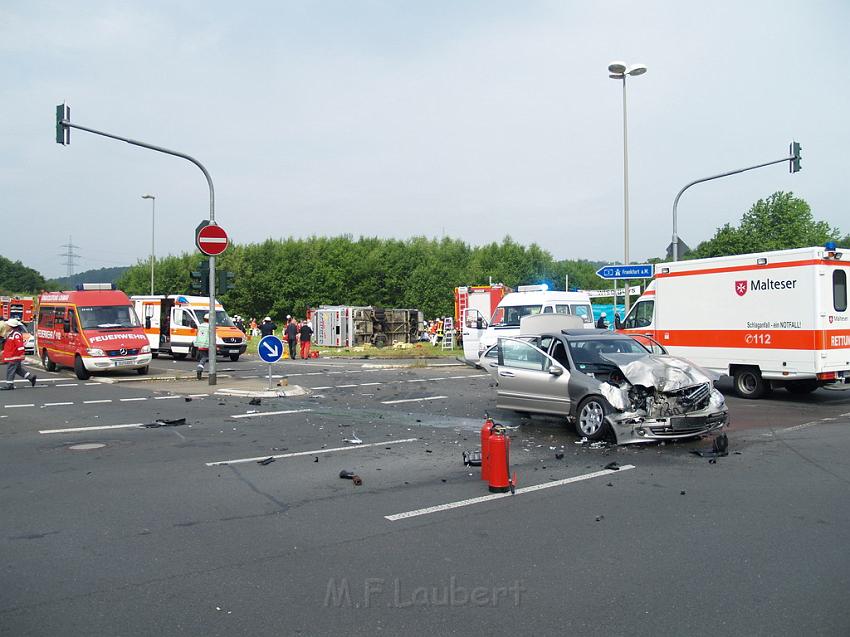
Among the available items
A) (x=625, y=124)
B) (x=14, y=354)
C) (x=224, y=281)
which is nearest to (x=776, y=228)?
(x=625, y=124)

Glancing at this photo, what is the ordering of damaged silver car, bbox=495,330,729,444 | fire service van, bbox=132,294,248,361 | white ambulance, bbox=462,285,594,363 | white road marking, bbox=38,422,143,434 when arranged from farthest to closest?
fire service van, bbox=132,294,248,361 < white ambulance, bbox=462,285,594,363 < white road marking, bbox=38,422,143,434 < damaged silver car, bbox=495,330,729,444

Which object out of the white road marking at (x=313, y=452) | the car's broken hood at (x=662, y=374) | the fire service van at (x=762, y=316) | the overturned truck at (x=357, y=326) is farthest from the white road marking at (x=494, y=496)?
the overturned truck at (x=357, y=326)

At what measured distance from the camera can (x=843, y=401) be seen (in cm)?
1521

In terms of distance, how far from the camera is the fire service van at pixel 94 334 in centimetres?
2031

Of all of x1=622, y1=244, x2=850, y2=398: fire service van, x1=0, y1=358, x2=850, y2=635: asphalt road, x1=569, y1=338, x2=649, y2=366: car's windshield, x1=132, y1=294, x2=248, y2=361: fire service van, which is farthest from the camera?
x1=132, y1=294, x2=248, y2=361: fire service van

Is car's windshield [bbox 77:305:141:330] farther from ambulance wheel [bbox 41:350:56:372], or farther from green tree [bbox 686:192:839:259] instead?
green tree [bbox 686:192:839:259]

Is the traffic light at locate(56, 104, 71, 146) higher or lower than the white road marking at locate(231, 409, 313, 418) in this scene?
higher

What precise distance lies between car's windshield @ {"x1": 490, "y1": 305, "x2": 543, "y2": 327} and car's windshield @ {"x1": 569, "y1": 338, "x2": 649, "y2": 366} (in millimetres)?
10428

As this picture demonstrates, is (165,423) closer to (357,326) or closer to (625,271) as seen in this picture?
(625,271)

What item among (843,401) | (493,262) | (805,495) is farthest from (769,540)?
(493,262)

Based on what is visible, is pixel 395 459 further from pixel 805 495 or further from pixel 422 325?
pixel 422 325

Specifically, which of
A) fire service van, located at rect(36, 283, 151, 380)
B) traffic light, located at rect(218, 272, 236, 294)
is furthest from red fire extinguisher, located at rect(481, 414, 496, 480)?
fire service van, located at rect(36, 283, 151, 380)

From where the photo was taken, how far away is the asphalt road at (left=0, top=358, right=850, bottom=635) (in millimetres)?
4242

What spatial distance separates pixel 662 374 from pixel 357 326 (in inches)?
1258
